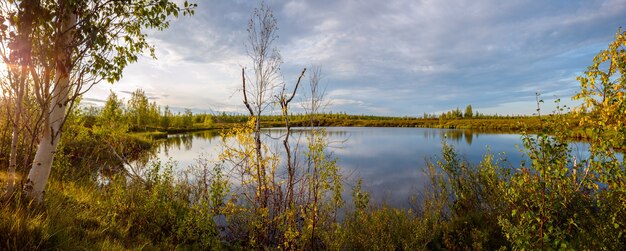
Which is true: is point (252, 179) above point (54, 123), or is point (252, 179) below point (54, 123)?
below

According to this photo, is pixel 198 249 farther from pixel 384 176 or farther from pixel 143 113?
pixel 143 113

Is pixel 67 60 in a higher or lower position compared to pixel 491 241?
higher

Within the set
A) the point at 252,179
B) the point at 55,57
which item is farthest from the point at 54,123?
the point at 252,179

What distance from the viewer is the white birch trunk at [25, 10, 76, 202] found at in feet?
16.4

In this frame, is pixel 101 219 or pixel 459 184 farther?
pixel 459 184

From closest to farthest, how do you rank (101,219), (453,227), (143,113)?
(101,219)
(453,227)
(143,113)

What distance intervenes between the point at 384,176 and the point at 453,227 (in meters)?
11.5

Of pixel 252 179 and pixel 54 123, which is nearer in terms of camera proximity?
pixel 54 123

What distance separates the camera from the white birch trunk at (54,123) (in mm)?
4984

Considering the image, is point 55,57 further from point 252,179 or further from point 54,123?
point 252,179

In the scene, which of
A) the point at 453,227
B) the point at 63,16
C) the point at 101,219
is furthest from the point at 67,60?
the point at 453,227

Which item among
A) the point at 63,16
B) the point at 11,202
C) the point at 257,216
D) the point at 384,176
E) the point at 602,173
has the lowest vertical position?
the point at 384,176

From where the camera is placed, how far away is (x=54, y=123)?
16.8ft

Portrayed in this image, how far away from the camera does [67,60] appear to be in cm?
516
